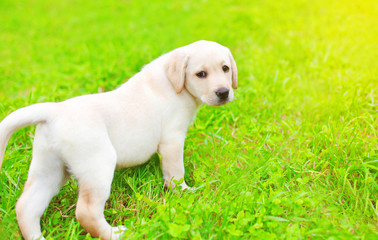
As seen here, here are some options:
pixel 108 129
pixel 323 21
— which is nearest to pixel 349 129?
pixel 108 129

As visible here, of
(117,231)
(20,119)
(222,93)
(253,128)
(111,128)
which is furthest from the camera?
(253,128)

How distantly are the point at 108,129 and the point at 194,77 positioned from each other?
0.91m

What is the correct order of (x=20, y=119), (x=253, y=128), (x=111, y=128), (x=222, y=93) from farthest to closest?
(x=253, y=128), (x=222, y=93), (x=111, y=128), (x=20, y=119)

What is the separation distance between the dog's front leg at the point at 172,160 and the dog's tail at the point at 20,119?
3.45 ft

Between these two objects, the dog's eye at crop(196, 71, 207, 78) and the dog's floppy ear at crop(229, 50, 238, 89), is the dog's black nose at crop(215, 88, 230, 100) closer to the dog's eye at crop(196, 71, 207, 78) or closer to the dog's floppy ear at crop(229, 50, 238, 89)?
the dog's eye at crop(196, 71, 207, 78)

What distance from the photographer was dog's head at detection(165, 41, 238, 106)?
3.02m

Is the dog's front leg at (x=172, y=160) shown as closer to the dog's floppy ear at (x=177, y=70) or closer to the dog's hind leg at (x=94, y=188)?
the dog's floppy ear at (x=177, y=70)

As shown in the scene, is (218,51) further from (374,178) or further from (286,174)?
(374,178)

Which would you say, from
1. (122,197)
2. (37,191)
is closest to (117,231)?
(122,197)

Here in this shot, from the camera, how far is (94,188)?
2.44 meters

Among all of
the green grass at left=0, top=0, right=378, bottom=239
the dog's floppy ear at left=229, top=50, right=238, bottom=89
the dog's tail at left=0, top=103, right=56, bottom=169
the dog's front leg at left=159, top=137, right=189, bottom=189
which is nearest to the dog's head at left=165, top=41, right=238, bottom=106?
the dog's floppy ear at left=229, top=50, right=238, bottom=89

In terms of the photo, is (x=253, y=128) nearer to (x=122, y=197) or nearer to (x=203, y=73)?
(x=203, y=73)

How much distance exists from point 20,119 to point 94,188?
0.70 metres

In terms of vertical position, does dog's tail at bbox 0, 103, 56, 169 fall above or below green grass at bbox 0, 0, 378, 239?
above
